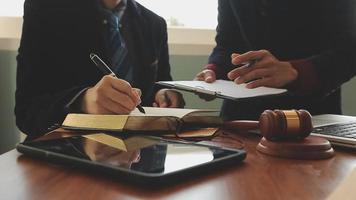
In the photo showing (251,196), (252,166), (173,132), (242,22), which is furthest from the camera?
(242,22)

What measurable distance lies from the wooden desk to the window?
1691 millimetres

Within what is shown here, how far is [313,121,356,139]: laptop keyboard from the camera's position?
0.74 meters

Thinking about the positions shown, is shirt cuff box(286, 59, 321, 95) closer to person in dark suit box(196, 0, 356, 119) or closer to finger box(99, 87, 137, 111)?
person in dark suit box(196, 0, 356, 119)

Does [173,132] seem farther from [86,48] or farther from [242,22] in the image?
[242,22]

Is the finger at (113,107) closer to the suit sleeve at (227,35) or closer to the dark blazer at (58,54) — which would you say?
the dark blazer at (58,54)

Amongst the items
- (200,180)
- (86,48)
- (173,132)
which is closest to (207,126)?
(173,132)

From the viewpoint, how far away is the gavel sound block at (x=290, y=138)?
2.04ft

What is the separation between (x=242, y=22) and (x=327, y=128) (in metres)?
0.69

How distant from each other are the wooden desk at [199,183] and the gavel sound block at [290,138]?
3cm

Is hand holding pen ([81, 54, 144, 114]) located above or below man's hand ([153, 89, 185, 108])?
above

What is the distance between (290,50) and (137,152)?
2.85 feet

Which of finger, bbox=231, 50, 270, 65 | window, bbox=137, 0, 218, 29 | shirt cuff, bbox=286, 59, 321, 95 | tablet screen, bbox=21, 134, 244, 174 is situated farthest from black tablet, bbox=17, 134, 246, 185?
window, bbox=137, 0, 218, 29

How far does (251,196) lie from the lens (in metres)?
0.44

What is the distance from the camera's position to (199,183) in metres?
0.48
